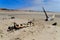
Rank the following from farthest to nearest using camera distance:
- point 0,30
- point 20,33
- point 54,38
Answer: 1. point 0,30
2. point 20,33
3. point 54,38

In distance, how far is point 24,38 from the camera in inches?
396

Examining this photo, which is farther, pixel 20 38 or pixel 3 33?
pixel 3 33

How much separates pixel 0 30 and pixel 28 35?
256 centimetres

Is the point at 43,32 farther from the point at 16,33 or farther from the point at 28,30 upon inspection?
the point at 16,33

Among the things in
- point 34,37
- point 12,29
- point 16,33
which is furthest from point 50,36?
point 12,29

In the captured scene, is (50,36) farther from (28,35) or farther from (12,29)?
(12,29)

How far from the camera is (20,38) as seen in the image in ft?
32.8

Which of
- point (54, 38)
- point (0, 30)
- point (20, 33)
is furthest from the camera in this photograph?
point (0, 30)

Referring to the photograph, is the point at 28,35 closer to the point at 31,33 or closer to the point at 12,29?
the point at 31,33

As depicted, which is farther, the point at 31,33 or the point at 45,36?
the point at 31,33

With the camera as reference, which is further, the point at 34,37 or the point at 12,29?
the point at 12,29

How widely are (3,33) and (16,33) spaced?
37.7 inches

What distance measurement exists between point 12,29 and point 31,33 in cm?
182

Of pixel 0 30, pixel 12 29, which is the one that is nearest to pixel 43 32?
pixel 12 29
